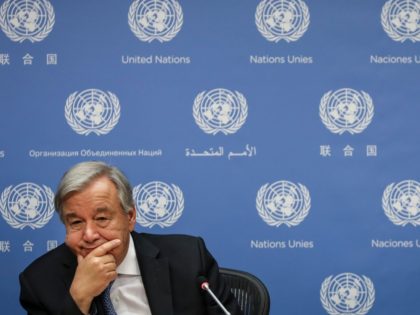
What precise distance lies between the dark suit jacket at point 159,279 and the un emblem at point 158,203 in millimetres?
988

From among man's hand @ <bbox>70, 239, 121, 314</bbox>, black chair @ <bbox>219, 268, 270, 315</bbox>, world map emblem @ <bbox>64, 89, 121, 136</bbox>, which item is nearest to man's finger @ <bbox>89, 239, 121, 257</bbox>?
man's hand @ <bbox>70, 239, 121, 314</bbox>

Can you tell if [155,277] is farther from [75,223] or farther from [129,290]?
[75,223]

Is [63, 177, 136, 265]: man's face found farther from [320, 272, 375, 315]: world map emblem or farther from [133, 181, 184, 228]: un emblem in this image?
[320, 272, 375, 315]: world map emblem

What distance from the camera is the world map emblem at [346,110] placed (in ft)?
10.6

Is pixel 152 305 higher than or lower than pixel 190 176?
lower

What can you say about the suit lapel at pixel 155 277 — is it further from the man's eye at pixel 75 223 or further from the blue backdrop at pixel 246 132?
the blue backdrop at pixel 246 132

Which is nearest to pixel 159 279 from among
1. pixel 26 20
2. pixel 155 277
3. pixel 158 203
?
pixel 155 277

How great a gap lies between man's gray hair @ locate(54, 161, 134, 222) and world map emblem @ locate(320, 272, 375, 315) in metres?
1.68

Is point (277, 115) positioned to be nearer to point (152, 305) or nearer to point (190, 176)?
point (190, 176)

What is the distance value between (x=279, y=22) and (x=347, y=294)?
1.68m

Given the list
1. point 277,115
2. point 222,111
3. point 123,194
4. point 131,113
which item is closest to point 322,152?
point 277,115

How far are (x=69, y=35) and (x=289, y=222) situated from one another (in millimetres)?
1735

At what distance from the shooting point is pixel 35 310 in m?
1.96

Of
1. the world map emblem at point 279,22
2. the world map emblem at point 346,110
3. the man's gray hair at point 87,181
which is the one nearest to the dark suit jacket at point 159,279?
the man's gray hair at point 87,181
